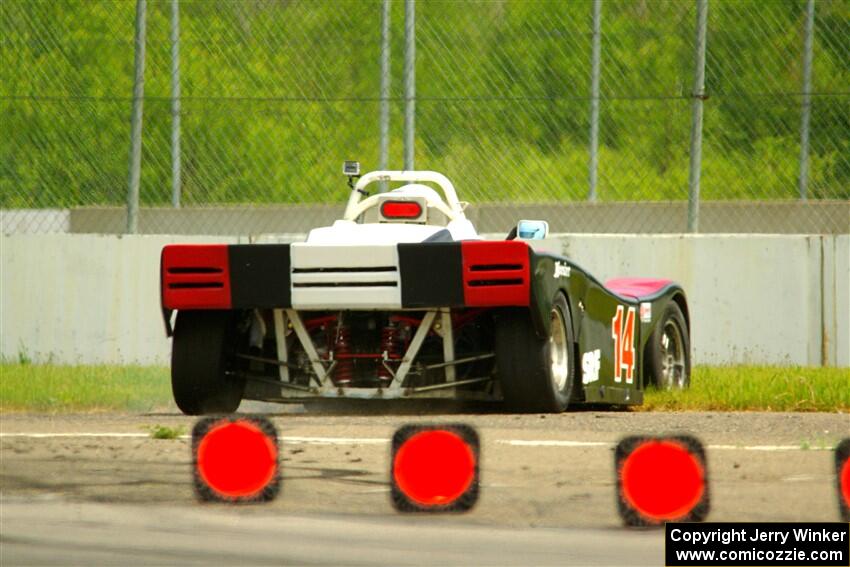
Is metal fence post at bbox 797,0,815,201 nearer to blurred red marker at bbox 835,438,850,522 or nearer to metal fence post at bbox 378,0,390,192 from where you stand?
metal fence post at bbox 378,0,390,192

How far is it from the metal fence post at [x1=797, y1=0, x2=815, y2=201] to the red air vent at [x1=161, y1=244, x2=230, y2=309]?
5.40m

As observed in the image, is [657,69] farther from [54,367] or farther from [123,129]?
[54,367]

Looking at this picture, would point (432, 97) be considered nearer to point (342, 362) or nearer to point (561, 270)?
point (561, 270)

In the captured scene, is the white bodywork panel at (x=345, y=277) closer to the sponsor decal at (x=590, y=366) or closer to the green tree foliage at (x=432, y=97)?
the sponsor decal at (x=590, y=366)

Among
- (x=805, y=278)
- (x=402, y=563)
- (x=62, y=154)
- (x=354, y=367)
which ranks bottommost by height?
(x=402, y=563)

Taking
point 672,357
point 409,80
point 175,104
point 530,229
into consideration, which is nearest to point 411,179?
point 530,229

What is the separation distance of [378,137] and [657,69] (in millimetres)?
2151

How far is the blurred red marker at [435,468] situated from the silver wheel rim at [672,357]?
374cm

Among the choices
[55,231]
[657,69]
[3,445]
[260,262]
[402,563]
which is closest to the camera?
[402,563]

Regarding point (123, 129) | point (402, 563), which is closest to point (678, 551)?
point (402, 563)

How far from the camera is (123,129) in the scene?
12922 mm

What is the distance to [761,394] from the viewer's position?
9.71 metres

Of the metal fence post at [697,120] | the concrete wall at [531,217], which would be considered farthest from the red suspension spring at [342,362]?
the metal fence post at [697,120]

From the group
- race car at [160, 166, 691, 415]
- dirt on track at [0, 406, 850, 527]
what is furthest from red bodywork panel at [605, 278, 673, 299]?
dirt on track at [0, 406, 850, 527]
